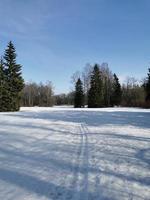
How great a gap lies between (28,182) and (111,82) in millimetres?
76219

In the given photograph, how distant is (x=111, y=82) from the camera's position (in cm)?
8125

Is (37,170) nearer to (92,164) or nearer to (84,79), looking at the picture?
(92,164)

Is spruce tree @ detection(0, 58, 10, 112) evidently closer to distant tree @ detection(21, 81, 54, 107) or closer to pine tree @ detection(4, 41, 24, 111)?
pine tree @ detection(4, 41, 24, 111)

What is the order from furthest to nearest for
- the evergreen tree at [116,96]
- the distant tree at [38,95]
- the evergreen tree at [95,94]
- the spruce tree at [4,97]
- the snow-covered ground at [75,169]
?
the distant tree at [38,95] < the evergreen tree at [116,96] < the evergreen tree at [95,94] < the spruce tree at [4,97] < the snow-covered ground at [75,169]

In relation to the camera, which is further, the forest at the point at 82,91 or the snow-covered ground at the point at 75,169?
the forest at the point at 82,91

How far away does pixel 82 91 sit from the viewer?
69.9m

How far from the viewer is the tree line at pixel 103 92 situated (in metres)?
64.9

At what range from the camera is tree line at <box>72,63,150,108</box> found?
213 feet

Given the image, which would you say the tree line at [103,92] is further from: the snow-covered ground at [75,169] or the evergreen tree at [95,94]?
the snow-covered ground at [75,169]

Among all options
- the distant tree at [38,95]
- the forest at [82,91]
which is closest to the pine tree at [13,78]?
the forest at [82,91]

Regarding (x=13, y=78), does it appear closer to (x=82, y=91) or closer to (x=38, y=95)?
(x=82, y=91)

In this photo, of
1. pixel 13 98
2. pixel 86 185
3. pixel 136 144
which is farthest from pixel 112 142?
pixel 13 98

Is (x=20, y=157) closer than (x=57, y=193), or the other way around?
(x=57, y=193)

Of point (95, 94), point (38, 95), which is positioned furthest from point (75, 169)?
point (38, 95)
